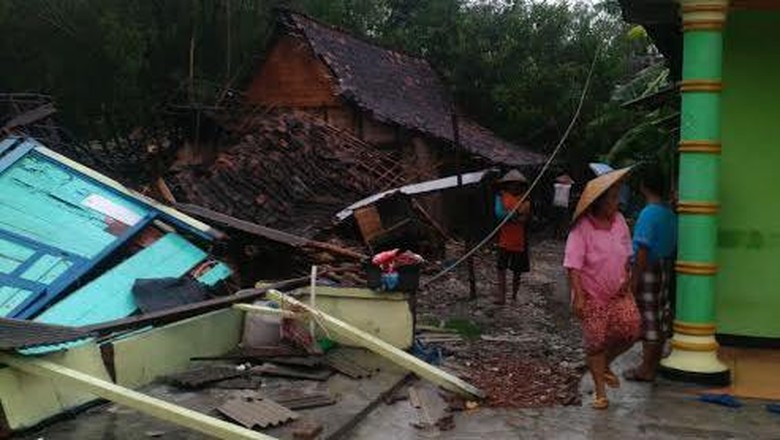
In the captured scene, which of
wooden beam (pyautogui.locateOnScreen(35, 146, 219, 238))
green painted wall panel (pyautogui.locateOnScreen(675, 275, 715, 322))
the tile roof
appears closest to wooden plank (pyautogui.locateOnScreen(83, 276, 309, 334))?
wooden beam (pyautogui.locateOnScreen(35, 146, 219, 238))

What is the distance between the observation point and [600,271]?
222 inches

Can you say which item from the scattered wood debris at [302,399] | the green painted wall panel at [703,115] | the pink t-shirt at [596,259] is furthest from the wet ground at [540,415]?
the green painted wall panel at [703,115]

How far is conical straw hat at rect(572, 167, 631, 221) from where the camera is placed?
554 centimetres

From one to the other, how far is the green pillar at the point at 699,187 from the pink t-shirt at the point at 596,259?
2.99 ft

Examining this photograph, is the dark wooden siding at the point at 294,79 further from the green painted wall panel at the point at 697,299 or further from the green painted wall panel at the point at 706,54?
the green painted wall panel at the point at 697,299

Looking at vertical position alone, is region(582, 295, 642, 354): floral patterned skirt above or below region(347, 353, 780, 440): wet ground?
above

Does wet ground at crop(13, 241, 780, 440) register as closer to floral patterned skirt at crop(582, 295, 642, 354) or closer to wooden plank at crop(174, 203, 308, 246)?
floral patterned skirt at crop(582, 295, 642, 354)

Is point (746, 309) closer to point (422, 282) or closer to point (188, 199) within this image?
point (422, 282)

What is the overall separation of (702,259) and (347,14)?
2412cm

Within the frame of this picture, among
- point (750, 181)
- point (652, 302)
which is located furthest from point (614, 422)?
point (750, 181)

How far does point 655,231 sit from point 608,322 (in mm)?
1032

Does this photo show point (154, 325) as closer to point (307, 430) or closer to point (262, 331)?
point (262, 331)

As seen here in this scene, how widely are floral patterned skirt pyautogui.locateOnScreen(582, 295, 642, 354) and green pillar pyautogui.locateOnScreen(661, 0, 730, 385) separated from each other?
2.71ft

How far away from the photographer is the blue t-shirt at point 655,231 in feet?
20.7
